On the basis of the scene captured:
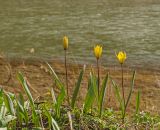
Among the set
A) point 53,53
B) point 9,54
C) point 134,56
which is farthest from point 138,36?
point 9,54

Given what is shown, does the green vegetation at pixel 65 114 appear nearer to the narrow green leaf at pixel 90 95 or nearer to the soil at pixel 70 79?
the narrow green leaf at pixel 90 95

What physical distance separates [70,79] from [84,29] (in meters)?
2.63

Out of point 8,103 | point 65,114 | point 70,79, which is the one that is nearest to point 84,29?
point 70,79

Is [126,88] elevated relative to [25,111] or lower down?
lower down

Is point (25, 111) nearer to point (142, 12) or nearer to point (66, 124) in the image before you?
point (66, 124)

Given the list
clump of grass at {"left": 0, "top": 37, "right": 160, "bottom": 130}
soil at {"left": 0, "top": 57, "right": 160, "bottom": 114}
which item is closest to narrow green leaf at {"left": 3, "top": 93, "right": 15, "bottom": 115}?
clump of grass at {"left": 0, "top": 37, "right": 160, "bottom": 130}

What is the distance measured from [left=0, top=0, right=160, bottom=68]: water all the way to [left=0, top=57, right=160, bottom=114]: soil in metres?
0.32

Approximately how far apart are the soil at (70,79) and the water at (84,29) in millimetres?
315

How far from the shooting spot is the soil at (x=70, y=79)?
4.37 m

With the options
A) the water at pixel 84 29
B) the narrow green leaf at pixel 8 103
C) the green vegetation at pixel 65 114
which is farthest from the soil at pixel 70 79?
the narrow green leaf at pixel 8 103

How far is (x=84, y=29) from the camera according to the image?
7.73 metres

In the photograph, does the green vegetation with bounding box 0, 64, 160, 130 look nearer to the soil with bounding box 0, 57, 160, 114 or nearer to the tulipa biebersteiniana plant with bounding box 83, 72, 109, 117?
the tulipa biebersteiniana plant with bounding box 83, 72, 109, 117

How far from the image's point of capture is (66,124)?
9.41ft

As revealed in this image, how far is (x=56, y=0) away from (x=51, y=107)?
26.6ft
